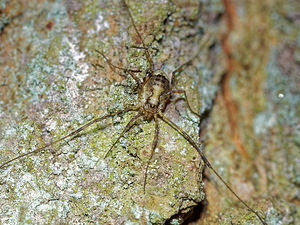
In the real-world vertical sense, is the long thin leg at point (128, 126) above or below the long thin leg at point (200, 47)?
below

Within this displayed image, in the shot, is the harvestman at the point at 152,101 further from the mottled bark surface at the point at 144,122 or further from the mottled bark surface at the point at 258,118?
the mottled bark surface at the point at 258,118

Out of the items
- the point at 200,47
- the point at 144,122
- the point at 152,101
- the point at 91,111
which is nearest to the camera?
the point at 91,111

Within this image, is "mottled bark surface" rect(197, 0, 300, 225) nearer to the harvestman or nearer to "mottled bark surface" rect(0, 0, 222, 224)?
the harvestman

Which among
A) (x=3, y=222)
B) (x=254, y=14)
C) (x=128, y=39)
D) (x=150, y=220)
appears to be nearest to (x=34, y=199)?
(x=3, y=222)

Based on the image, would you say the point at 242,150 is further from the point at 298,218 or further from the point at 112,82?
the point at 112,82

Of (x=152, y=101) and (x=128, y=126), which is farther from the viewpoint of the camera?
(x=152, y=101)

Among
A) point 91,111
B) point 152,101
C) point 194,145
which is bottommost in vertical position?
point 194,145

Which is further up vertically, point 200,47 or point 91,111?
point 200,47

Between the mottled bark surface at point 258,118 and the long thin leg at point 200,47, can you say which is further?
the long thin leg at point 200,47

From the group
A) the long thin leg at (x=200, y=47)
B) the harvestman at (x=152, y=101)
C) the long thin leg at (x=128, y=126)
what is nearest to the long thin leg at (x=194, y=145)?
the harvestman at (x=152, y=101)

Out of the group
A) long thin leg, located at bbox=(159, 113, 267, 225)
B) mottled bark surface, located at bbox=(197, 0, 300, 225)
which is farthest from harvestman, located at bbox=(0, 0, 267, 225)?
mottled bark surface, located at bbox=(197, 0, 300, 225)

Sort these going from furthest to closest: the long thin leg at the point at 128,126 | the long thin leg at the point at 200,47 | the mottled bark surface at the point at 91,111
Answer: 1. the long thin leg at the point at 200,47
2. the long thin leg at the point at 128,126
3. the mottled bark surface at the point at 91,111

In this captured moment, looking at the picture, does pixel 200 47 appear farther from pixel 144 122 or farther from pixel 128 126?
pixel 128 126

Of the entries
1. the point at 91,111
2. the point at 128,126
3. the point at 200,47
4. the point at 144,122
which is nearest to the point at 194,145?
the point at 144,122
